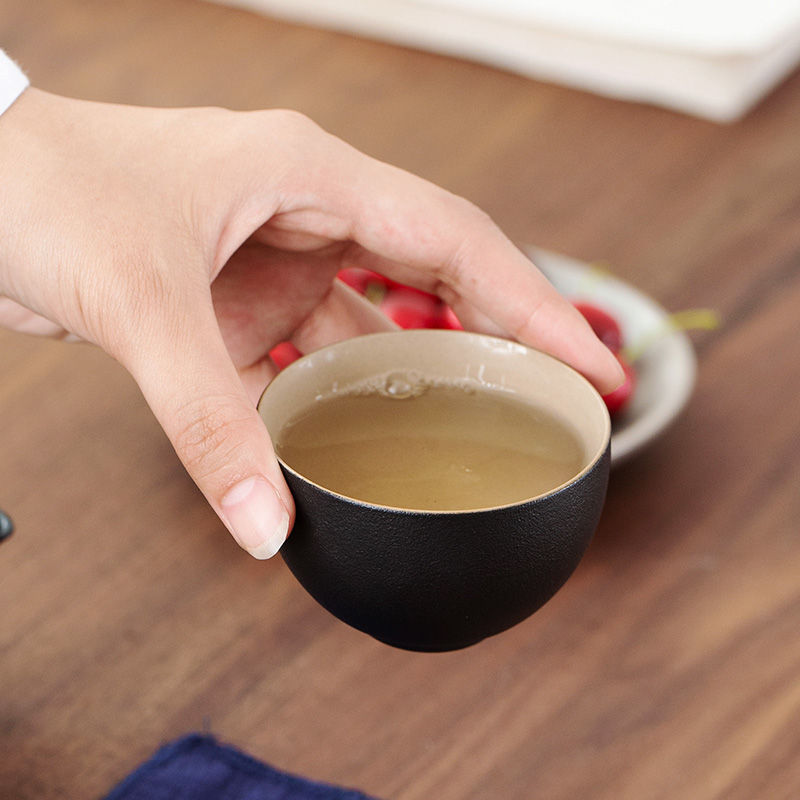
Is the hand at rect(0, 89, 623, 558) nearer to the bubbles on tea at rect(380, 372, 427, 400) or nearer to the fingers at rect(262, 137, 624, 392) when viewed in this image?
the fingers at rect(262, 137, 624, 392)

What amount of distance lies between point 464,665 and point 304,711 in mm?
114

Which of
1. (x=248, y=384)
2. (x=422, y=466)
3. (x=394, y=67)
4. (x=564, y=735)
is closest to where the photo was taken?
(x=422, y=466)

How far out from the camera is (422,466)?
0.54 metres

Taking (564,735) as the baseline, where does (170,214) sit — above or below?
above

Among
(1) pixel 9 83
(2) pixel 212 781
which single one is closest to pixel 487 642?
(2) pixel 212 781

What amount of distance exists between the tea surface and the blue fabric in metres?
0.22

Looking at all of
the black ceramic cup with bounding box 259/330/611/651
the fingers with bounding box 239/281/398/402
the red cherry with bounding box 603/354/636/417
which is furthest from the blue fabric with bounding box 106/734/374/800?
the red cherry with bounding box 603/354/636/417

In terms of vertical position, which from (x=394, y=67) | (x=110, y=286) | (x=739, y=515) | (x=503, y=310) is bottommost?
(x=739, y=515)

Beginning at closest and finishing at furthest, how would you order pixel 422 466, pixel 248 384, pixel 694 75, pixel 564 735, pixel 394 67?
1. pixel 422 466
2. pixel 564 735
3. pixel 248 384
4. pixel 694 75
5. pixel 394 67

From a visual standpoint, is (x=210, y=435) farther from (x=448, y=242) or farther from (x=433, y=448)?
(x=448, y=242)

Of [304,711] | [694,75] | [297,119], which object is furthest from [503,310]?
[694,75]

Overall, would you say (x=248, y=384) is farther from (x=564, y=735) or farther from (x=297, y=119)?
(x=564, y=735)

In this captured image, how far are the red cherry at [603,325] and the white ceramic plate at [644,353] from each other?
0.06 ft

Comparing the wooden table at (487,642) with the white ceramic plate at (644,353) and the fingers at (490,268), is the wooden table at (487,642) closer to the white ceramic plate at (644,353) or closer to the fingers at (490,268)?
the white ceramic plate at (644,353)
